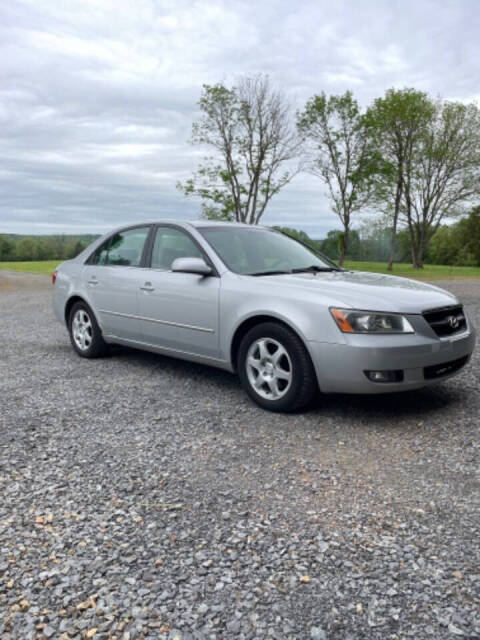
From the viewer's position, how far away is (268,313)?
176 inches

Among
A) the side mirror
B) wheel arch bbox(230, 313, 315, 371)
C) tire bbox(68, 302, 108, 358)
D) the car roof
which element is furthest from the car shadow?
tire bbox(68, 302, 108, 358)

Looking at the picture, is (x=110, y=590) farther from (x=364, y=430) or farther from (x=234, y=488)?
(x=364, y=430)

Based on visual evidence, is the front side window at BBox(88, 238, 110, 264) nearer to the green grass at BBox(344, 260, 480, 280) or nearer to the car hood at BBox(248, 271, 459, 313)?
the car hood at BBox(248, 271, 459, 313)

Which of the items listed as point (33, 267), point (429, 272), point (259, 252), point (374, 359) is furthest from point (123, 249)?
point (33, 267)

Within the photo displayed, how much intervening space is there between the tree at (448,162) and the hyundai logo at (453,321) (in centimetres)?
3561

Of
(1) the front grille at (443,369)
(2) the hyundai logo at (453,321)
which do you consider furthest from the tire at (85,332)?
(2) the hyundai logo at (453,321)

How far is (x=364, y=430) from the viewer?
4156 mm

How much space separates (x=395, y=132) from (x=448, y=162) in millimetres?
4521

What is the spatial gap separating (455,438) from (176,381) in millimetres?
2802

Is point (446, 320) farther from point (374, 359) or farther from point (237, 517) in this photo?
point (237, 517)

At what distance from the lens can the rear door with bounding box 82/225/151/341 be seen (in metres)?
5.90

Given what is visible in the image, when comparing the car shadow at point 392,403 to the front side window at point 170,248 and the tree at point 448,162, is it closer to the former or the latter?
the front side window at point 170,248

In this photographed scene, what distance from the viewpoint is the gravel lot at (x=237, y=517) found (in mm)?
2098

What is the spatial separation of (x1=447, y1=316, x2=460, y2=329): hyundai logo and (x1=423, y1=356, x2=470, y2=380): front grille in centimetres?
28
